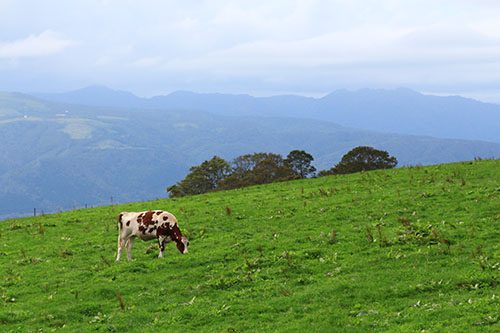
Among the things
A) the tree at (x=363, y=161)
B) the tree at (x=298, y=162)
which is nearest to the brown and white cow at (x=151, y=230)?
the tree at (x=363, y=161)

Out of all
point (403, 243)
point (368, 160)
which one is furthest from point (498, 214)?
point (368, 160)

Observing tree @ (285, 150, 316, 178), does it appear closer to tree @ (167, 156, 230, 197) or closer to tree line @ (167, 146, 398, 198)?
tree line @ (167, 146, 398, 198)

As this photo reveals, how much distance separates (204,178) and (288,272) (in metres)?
83.3

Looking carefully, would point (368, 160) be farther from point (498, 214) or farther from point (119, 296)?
point (119, 296)

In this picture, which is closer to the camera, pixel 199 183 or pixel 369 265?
pixel 369 265

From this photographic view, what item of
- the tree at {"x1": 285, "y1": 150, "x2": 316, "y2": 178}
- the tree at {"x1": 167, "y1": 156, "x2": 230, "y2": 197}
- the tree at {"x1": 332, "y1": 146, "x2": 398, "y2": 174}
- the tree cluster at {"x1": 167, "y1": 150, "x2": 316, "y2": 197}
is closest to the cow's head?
the tree cluster at {"x1": 167, "y1": 150, "x2": 316, "y2": 197}

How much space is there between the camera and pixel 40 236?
99.1 feet

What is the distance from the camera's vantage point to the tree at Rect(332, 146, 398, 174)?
3393 inches

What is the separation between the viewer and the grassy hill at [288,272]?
45.6 ft

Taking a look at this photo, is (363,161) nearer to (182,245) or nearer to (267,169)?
(267,169)

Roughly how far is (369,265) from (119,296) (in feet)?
31.7

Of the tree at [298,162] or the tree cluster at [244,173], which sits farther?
the tree at [298,162]

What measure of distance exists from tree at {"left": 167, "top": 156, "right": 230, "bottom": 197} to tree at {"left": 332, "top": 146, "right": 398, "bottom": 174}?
27.3m

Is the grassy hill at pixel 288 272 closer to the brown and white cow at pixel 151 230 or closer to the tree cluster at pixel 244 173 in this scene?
the brown and white cow at pixel 151 230
